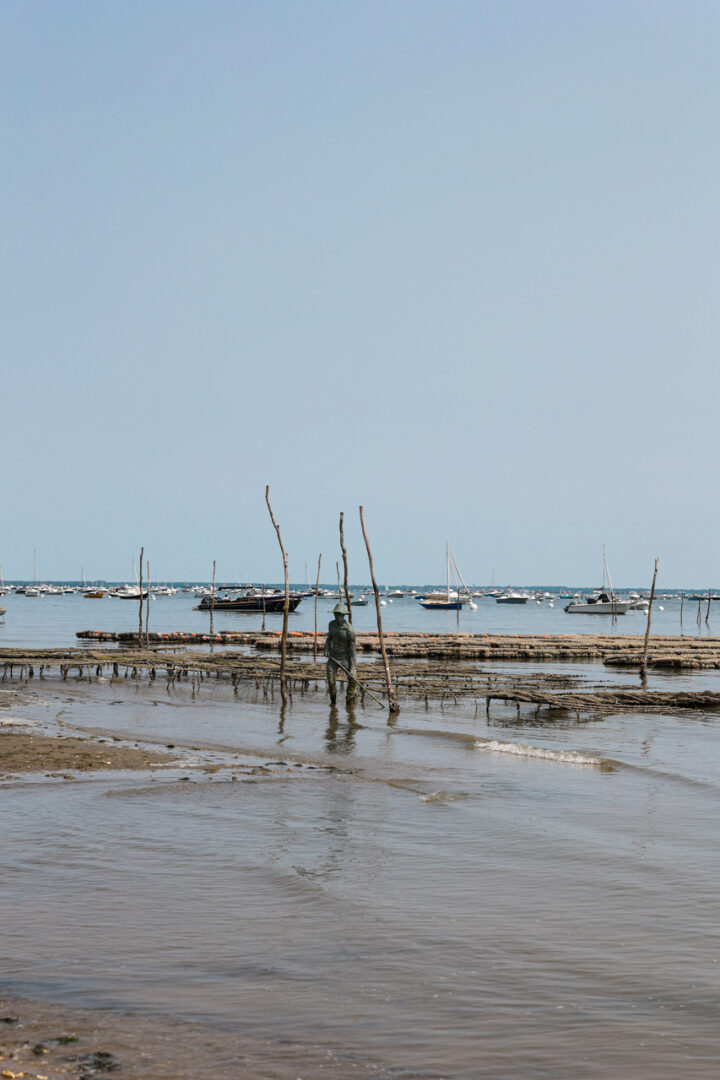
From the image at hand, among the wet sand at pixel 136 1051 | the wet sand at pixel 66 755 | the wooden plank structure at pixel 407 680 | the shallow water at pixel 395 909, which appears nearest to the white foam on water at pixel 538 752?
the shallow water at pixel 395 909

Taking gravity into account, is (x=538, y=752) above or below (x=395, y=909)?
below

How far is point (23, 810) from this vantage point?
10.7m

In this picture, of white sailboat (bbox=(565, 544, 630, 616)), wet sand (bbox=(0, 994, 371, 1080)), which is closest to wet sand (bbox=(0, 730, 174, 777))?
wet sand (bbox=(0, 994, 371, 1080))

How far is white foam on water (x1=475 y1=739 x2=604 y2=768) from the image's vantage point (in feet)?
51.2

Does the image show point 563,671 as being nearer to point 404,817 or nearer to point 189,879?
point 404,817

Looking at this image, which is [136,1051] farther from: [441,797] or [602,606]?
[602,606]

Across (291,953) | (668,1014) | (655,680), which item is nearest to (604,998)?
(668,1014)

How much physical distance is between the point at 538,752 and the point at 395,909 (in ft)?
30.2

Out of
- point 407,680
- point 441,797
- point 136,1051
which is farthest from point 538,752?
point 407,680

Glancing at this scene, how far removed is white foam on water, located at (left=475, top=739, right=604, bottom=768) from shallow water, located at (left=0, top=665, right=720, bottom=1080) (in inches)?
37.2

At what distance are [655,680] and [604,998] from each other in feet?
93.0

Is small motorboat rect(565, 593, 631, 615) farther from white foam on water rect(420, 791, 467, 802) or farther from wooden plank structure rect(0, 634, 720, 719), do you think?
white foam on water rect(420, 791, 467, 802)

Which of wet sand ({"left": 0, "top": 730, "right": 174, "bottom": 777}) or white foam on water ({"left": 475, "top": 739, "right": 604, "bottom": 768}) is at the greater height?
wet sand ({"left": 0, "top": 730, "right": 174, "bottom": 777})

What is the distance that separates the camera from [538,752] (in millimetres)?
16469
